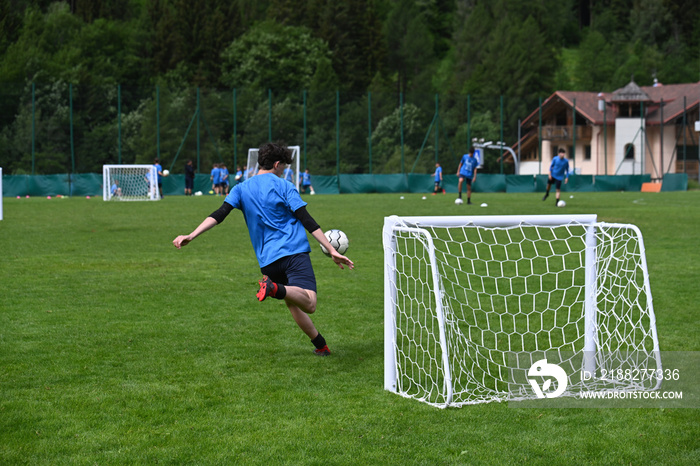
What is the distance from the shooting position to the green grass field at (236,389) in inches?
171

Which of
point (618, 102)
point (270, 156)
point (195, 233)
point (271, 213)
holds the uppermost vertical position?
point (618, 102)

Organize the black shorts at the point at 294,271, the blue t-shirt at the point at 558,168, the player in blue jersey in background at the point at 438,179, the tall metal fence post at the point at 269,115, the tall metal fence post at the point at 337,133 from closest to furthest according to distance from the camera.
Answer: the black shorts at the point at 294,271 < the blue t-shirt at the point at 558,168 < the player in blue jersey in background at the point at 438,179 < the tall metal fence post at the point at 337,133 < the tall metal fence post at the point at 269,115

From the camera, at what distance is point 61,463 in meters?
4.16

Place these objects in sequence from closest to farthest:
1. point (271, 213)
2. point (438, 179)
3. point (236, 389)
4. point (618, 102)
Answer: point (236, 389) < point (271, 213) < point (438, 179) < point (618, 102)

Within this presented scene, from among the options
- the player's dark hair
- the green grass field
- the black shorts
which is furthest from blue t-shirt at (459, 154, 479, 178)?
the black shorts

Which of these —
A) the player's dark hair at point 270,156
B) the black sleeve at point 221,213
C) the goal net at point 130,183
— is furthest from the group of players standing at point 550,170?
the black sleeve at point 221,213

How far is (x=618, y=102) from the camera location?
193 ft

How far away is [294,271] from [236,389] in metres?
1.00

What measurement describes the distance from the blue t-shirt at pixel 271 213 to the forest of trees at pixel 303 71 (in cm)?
4056

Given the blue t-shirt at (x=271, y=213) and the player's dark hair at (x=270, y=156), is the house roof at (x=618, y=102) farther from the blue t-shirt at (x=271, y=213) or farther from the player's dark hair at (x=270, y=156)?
the blue t-shirt at (x=271, y=213)

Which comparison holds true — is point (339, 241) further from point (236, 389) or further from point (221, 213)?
point (236, 389)

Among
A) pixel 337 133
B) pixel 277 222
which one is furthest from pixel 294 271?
pixel 337 133

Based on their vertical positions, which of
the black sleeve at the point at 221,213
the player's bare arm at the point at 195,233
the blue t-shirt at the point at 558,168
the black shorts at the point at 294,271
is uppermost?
the blue t-shirt at the point at 558,168

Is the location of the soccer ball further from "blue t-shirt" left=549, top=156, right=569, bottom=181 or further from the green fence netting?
the green fence netting
